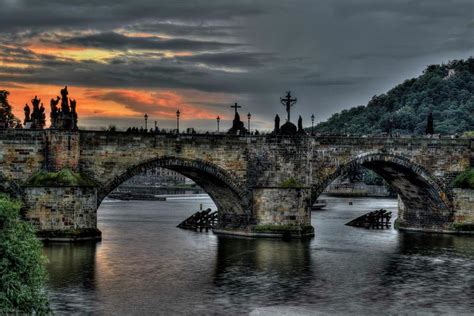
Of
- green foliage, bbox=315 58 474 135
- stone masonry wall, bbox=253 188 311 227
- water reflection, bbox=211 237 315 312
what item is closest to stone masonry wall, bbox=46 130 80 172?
water reflection, bbox=211 237 315 312

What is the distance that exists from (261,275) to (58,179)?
1551cm

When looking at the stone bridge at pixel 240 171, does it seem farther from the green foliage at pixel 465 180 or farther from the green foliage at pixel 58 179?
the green foliage at pixel 465 180

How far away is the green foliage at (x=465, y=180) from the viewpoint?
59.7 metres

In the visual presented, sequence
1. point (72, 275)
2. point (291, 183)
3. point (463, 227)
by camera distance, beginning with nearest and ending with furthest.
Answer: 1. point (72, 275)
2. point (291, 183)
3. point (463, 227)

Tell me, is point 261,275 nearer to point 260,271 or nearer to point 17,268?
point 260,271

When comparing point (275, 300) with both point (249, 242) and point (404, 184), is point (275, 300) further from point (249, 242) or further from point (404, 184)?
point (404, 184)

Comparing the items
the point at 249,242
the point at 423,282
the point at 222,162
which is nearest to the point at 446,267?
the point at 423,282

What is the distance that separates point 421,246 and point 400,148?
30.2ft

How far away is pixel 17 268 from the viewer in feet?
73.8

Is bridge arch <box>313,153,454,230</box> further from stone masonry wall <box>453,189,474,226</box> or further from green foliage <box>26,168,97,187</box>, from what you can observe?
green foliage <box>26,168,97,187</box>

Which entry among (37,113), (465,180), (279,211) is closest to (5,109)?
(37,113)

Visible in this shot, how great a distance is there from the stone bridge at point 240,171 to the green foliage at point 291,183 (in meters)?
0.08

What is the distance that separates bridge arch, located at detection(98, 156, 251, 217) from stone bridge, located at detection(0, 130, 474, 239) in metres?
0.07

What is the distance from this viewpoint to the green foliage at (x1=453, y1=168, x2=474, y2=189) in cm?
5972
